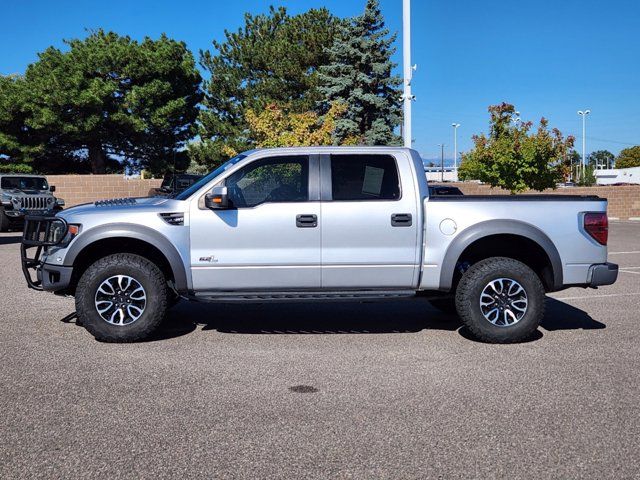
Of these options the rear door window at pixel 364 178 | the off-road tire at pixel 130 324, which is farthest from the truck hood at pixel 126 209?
the rear door window at pixel 364 178

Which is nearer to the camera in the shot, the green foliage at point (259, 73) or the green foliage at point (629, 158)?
the green foliage at point (259, 73)

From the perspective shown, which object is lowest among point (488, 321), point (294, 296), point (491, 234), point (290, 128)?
point (488, 321)

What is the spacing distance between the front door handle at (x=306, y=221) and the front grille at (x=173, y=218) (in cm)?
113

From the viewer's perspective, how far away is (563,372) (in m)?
5.83

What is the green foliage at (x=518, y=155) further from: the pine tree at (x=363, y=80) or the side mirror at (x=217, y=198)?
the side mirror at (x=217, y=198)

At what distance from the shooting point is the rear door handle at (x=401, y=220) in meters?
6.90

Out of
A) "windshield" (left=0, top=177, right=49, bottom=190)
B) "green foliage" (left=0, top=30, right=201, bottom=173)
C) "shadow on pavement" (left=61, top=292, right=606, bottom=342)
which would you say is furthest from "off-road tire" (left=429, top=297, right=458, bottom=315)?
"green foliage" (left=0, top=30, right=201, bottom=173)

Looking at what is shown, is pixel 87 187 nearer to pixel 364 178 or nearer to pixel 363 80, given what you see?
pixel 363 80

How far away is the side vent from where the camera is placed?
6.87 meters

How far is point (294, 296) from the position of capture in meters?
6.88

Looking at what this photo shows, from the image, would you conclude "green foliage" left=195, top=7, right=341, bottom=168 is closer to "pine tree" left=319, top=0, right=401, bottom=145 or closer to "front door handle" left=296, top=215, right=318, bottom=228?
"pine tree" left=319, top=0, right=401, bottom=145

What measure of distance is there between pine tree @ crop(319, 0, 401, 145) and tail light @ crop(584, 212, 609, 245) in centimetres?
2786

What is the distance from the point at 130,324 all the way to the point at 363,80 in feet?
96.9

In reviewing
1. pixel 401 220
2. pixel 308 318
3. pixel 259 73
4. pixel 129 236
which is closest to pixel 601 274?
pixel 401 220
